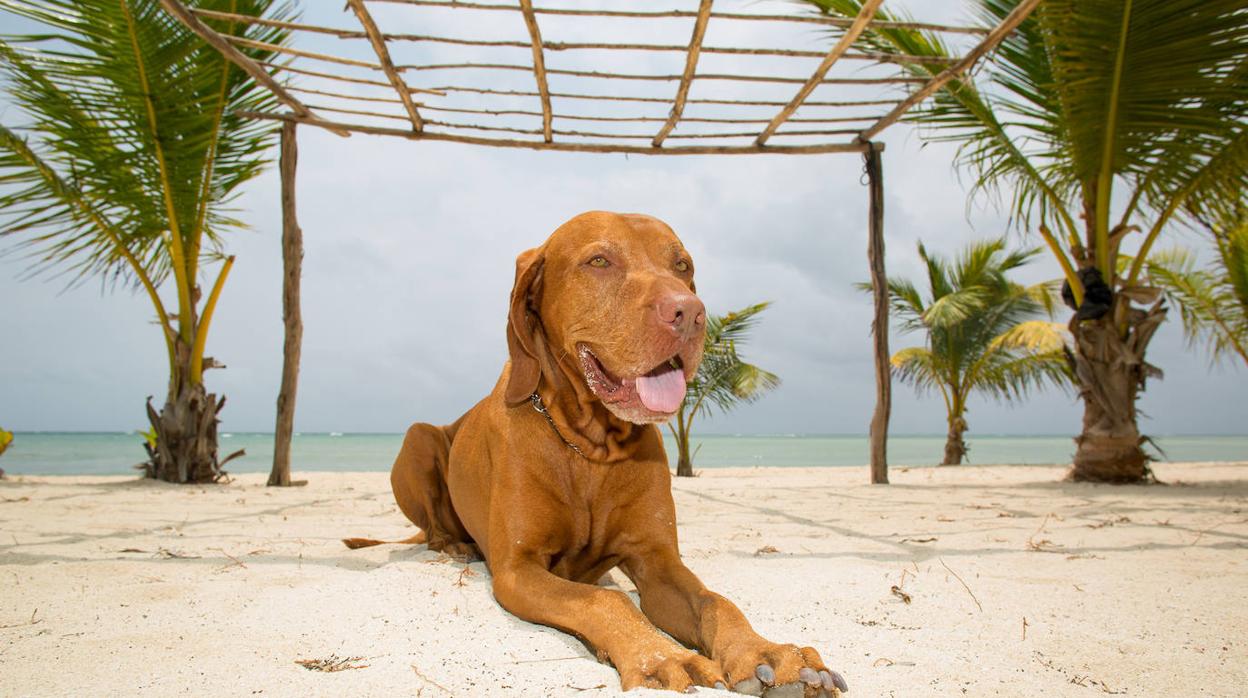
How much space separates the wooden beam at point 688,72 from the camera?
426 cm

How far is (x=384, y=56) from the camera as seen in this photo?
477 centimetres

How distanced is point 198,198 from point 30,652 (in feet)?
21.2

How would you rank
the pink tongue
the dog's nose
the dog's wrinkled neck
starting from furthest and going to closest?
the dog's wrinkled neck, the pink tongue, the dog's nose

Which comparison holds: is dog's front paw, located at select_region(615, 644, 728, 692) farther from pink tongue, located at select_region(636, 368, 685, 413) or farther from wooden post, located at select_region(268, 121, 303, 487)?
wooden post, located at select_region(268, 121, 303, 487)

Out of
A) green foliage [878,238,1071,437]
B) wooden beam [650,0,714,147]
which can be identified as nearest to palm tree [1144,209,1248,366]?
green foliage [878,238,1071,437]

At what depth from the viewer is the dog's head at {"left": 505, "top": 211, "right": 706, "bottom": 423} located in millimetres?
2020

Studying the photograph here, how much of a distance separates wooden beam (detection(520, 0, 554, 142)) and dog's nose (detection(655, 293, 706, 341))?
2834 millimetres

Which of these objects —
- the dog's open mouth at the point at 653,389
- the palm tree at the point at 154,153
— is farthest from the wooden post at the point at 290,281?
the dog's open mouth at the point at 653,389

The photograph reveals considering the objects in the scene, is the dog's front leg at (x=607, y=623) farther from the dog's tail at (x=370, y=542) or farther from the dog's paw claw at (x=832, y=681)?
the dog's tail at (x=370, y=542)

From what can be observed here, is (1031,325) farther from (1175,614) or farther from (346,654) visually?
(346,654)

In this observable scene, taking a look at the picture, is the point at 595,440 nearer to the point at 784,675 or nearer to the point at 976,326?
the point at 784,675

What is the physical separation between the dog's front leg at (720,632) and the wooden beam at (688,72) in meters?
3.17

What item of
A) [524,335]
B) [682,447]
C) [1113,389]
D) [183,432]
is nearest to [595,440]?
[524,335]

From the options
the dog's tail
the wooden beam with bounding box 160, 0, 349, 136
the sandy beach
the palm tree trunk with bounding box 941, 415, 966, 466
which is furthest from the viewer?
the palm tree trunk with bounding box 941, 415, 966, 466
